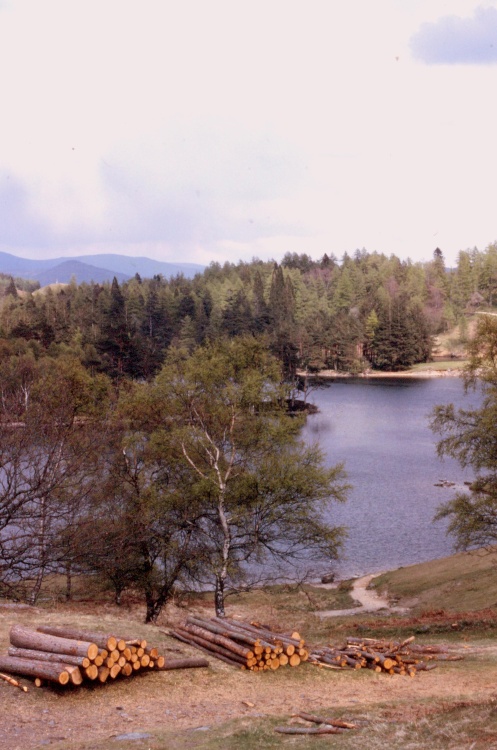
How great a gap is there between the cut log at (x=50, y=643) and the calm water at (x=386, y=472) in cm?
2701

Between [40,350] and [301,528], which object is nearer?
[301,528]

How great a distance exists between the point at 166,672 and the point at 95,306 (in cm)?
17268

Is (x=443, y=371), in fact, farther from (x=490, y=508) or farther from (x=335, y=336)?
(x=490, y=508)

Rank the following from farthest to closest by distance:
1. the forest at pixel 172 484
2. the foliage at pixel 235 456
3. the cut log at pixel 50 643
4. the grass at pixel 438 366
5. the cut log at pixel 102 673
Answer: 1. the grass at pixel 438 366
2. the foliage at pixel 235 456
3. the forest at pixel 172 484
4. the cut log at pixel 102 673
5. the cut log at pixel 50 643

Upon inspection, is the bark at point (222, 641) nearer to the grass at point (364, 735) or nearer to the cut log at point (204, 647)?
the cut log at point (204, 647)

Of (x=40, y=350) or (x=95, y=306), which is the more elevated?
(x=95, y=306)

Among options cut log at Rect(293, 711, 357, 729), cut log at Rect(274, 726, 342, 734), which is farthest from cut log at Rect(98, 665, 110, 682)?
cut log at Rect(293, 711, 357, 729)

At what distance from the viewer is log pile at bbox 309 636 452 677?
18047 mm

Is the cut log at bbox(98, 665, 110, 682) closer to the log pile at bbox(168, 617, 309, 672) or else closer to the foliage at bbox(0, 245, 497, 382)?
the log pile at bbox(168, 617, 309, 672)

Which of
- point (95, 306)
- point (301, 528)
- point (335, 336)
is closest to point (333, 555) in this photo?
point (301, 528)

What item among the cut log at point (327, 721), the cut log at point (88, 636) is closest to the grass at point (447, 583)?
the cut log at point (327, 721)

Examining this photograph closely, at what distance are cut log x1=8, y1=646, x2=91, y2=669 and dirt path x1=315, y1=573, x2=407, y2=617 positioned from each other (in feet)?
62.8

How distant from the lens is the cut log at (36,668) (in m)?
14.2

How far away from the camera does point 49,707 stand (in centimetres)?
1391
